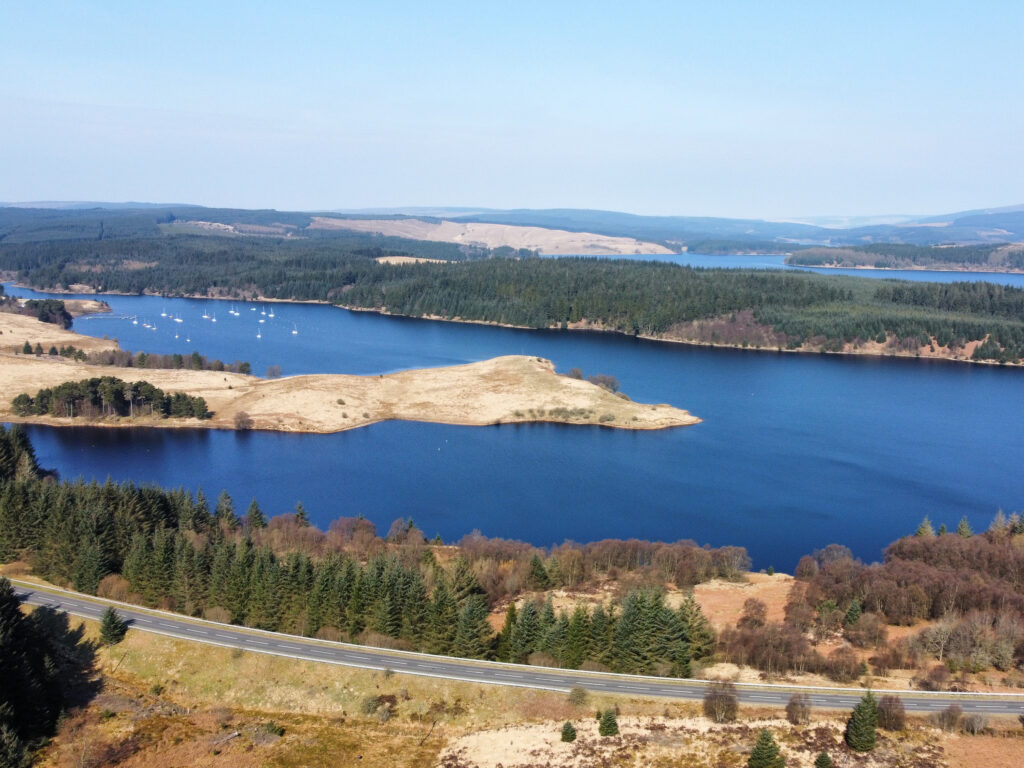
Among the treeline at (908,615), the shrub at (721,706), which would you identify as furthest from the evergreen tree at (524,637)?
the treeline at (908,615)

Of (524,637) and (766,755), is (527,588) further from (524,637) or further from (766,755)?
(766,755)

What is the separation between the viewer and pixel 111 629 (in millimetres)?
36750

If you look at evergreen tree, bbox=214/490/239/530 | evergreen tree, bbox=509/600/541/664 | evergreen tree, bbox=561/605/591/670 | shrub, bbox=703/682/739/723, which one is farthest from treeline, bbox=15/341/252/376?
shrub, bbox=703/682/739/723

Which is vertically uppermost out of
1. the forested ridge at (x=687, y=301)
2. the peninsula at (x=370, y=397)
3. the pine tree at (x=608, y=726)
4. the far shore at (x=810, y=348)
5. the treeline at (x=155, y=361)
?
the forested ridge at (x=687, y=301)

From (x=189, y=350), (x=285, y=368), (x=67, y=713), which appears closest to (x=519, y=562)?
(x=67, y=713)

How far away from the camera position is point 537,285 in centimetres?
16975

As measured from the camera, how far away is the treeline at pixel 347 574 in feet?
120

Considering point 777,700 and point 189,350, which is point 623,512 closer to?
point 777,700

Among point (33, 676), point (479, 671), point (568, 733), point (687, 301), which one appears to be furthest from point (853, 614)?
point (687, 301)

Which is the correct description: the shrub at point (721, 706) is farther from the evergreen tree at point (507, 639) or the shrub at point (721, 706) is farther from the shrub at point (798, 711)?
the evergreen tree at point (507, 639)

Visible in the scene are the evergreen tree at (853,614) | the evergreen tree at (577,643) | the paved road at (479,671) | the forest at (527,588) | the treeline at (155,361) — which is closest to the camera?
the paved road at (479,671)

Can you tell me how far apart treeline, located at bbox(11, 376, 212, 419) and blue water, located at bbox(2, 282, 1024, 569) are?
15.2 feet

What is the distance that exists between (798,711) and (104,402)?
253ft

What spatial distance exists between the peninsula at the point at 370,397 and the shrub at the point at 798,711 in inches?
2163
